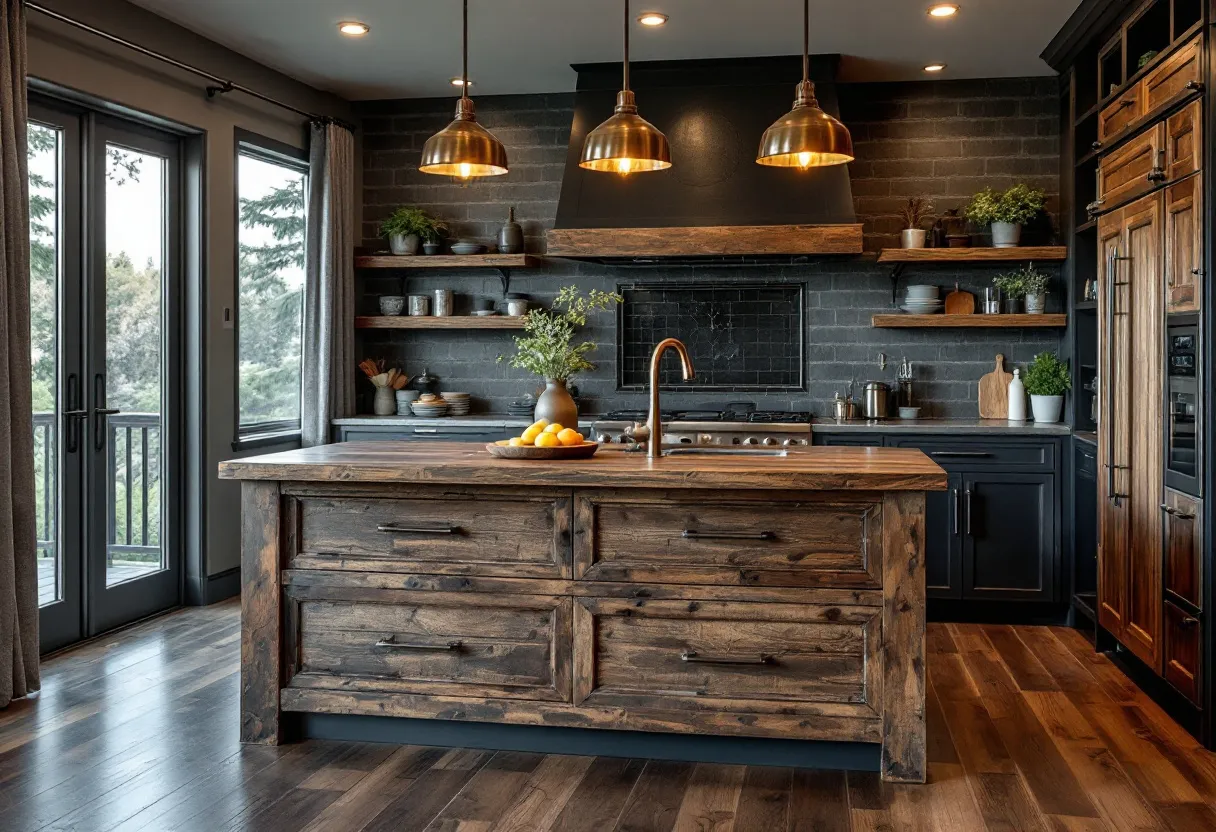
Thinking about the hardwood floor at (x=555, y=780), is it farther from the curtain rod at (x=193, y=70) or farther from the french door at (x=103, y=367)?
the curtain rod at (x=193, y=70)

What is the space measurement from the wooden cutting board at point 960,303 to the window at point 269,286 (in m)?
3.60

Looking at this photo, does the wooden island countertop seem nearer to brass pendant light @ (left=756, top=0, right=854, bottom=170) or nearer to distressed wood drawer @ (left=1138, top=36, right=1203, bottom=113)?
brass pendant light @ (left=756, top=0, right=854, bottom=170)

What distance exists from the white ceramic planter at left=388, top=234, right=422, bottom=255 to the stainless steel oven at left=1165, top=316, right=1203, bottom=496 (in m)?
4.19

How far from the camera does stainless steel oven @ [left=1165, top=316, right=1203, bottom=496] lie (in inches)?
145

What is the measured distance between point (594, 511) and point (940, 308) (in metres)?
3.46

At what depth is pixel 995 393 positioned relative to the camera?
6250 millimetres

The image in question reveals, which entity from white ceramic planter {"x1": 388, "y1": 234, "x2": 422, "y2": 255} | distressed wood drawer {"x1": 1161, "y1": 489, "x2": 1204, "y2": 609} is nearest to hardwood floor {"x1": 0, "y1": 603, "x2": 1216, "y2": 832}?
distressed wood drawer {"x1": 1161, "y1": 489, "x2": 1204, "y2": 609}

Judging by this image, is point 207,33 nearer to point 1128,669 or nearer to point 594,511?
point 594,511

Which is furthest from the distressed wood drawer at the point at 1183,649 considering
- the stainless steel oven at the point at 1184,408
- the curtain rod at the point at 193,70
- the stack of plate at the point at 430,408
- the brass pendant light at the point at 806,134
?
the curtain rod at the point at 193,70

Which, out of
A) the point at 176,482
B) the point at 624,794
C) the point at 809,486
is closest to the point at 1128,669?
the point at 809,486

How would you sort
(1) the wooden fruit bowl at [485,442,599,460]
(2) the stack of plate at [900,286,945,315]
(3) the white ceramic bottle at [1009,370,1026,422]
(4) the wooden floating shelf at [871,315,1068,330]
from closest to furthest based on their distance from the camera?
(1) the wooden fruit bowl at [485,442,599,460] → (4) the wooden floating shelf at [871,315,1068,330] → (3) the white ceramic bottle at [1009,370,1026,422] → (2) the stack of plate at [900,286,945,315]

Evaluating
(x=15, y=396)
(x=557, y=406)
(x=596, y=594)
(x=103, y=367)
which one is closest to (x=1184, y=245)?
(x=557, y=406)

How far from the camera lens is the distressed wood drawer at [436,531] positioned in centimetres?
350

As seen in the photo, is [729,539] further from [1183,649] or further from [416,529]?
[1183,649]
